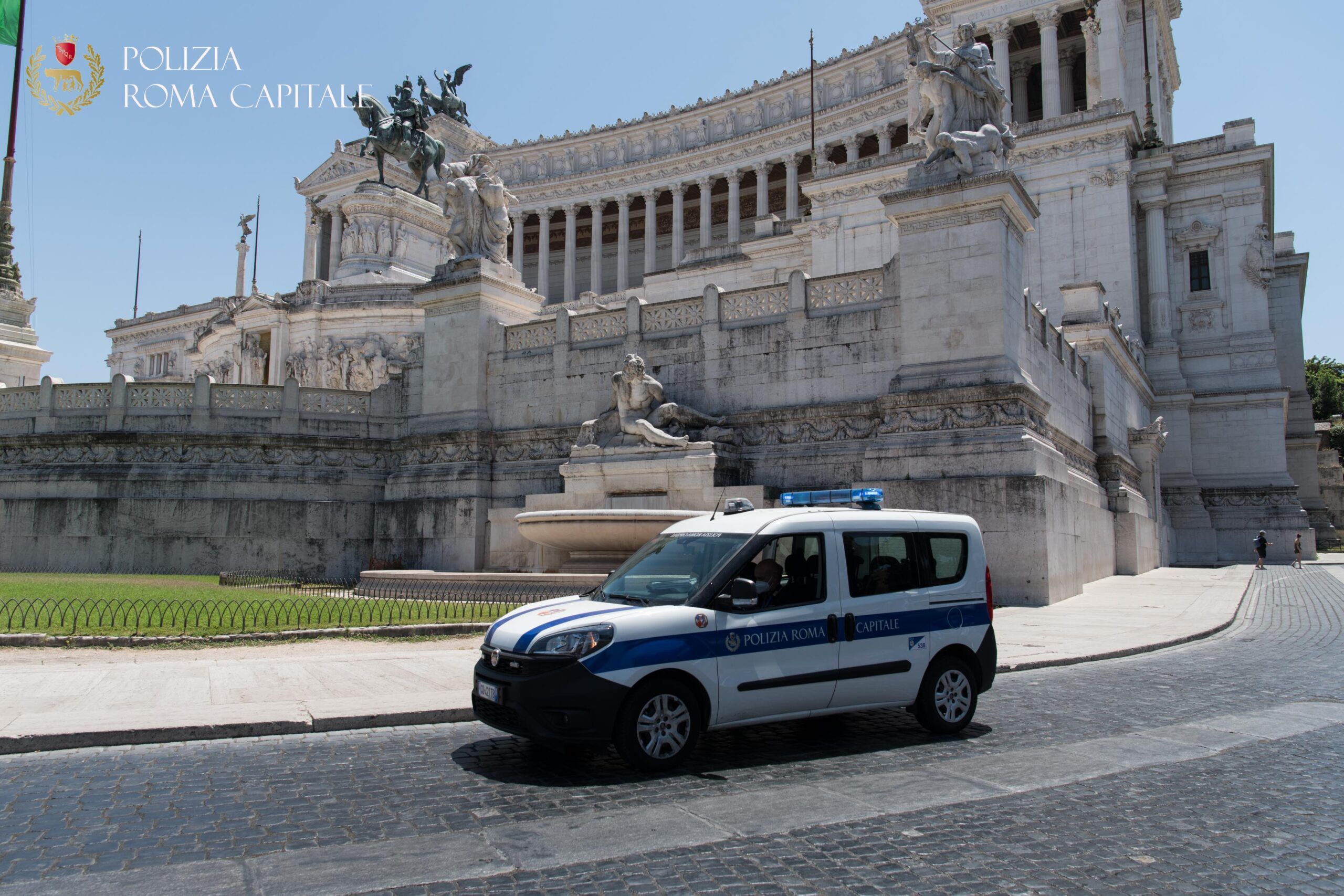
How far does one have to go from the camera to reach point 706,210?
3059 inches

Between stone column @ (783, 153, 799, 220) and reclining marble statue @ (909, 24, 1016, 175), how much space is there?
49.2 meters

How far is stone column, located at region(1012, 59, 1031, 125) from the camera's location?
5747 centimetres

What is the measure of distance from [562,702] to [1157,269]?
4550 cm

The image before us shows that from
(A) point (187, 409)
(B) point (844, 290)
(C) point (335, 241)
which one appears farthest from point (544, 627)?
(C) point (335, 241)

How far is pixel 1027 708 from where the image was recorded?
9.09 m

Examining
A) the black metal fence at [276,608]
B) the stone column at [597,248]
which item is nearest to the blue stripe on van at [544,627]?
the black metal fence at [276,608]

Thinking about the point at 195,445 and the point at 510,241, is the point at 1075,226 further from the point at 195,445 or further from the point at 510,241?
the point at 510,241

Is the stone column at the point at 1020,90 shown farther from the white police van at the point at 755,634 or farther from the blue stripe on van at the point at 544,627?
the blue stripe on van at the point at 544,627

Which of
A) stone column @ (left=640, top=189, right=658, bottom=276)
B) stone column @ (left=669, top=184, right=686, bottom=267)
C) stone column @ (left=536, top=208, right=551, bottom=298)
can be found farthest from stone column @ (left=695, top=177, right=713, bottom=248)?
stone column @ (left=536, top=208, right=551, bottom=298)

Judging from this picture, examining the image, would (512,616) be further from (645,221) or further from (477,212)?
(645,221)

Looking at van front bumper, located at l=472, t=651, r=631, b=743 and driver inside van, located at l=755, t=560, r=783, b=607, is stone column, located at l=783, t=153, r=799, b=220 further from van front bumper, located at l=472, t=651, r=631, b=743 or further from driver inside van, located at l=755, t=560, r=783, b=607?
van front bumper, located at l=472, t=651, r=631, b=743

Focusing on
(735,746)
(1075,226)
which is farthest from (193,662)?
(1075,226)

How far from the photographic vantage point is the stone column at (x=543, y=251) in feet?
276

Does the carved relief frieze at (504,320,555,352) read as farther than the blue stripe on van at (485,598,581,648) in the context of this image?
Yes
